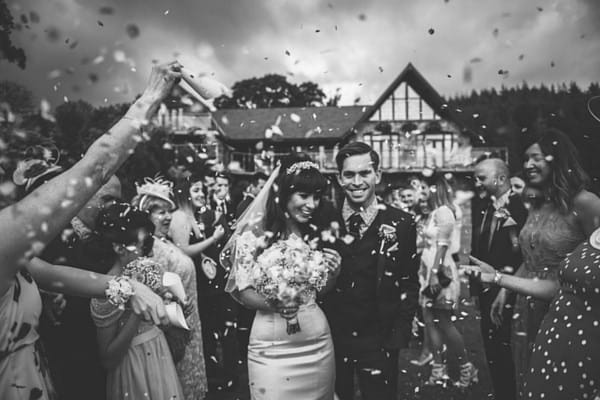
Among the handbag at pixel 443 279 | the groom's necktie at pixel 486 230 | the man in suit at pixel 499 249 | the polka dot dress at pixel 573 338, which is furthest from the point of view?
the handbag at pixel 443 279

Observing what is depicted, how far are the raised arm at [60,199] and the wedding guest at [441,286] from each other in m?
5.29

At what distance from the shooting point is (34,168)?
3020 mm

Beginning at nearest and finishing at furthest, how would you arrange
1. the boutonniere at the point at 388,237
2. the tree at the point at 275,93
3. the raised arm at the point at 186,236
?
the boutonniere at the point at 388,237
the raised arm at the point at 186,236
the tree at the point at 275,93

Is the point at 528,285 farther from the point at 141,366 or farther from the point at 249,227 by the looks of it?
the point at 141,366

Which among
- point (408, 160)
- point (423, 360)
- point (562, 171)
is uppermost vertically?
point (408, 160)

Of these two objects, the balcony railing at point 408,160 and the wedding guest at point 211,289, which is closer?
the wedding guest at point 211,289

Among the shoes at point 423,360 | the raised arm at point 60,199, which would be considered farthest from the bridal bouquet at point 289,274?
the shoes at point 423,360

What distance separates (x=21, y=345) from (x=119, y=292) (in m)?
0.49

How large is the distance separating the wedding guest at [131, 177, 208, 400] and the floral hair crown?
1314 millimetres

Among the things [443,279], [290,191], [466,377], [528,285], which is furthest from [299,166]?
[466,377]

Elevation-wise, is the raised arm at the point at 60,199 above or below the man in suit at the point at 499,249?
above

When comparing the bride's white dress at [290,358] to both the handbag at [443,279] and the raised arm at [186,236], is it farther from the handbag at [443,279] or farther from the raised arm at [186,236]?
the handbag at [443,279]

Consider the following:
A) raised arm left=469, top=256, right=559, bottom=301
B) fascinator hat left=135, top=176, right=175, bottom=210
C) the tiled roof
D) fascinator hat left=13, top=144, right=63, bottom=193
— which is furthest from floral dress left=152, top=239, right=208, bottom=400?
the tiled roof

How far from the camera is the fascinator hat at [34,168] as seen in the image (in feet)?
9.34
